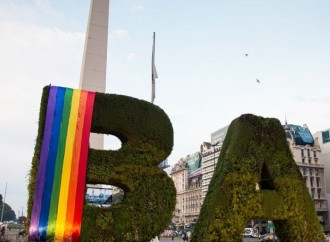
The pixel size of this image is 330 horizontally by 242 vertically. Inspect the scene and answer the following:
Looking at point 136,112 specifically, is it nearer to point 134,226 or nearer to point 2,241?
point 134,226

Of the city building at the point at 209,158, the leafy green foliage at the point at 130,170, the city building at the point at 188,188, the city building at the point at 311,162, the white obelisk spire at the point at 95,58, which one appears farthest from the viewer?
the city building at the point at 188,188

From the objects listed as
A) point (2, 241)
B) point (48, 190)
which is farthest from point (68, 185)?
point (2, 241)

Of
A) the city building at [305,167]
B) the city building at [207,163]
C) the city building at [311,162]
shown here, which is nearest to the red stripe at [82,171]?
the city building at [305,167]

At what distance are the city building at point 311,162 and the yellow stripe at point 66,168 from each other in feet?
276

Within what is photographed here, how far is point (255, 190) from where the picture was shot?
489 inches

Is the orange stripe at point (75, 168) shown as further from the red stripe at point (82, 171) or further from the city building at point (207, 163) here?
the city building at point (207, 163)

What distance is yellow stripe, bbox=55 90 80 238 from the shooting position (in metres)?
11.6

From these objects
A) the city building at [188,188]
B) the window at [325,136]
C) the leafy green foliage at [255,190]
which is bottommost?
the leafy green foliage at [255,190]

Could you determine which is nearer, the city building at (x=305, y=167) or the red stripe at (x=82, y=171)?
the red stripe at (x=82, y=171)

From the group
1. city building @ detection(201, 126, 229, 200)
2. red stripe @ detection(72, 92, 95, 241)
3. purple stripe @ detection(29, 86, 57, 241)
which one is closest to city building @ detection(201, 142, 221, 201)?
city building @ detection(201, 126, 229, 200)

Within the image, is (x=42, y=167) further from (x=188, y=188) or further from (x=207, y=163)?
(x=188, y=188)

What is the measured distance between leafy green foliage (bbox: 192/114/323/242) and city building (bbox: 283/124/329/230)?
80.6 metres

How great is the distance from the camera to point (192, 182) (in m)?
134

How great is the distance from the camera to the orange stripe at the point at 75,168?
11573 mm
